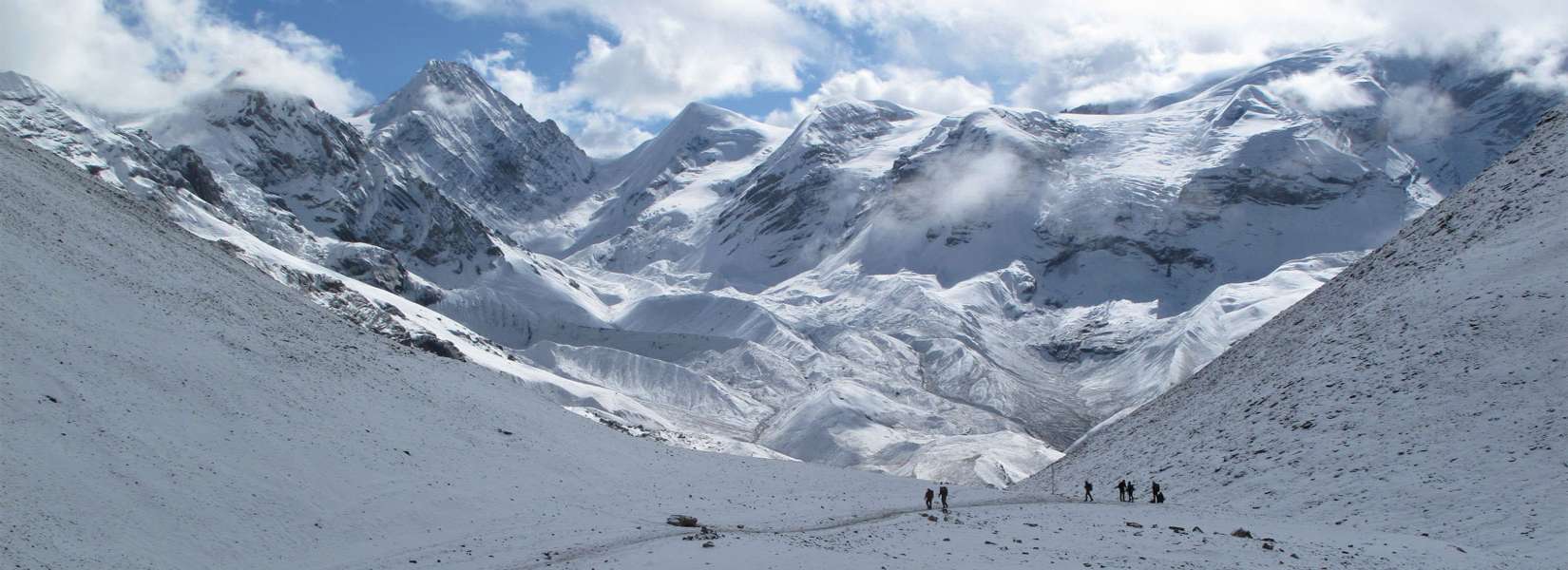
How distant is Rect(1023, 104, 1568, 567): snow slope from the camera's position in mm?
46688

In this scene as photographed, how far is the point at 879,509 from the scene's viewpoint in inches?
2228

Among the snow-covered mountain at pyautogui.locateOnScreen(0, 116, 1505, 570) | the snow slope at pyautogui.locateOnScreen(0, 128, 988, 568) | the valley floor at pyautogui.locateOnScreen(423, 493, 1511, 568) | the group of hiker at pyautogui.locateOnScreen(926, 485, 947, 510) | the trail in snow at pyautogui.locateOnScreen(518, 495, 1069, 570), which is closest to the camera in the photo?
the valley floor at pyautogui.locateOnScreen(423, 493, 1511, 568)

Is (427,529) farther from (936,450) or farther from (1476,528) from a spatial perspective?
(936,450)

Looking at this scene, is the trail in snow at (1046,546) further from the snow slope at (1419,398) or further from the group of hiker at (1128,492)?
the group of hiker at (1128,492)

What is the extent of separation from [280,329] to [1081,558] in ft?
159

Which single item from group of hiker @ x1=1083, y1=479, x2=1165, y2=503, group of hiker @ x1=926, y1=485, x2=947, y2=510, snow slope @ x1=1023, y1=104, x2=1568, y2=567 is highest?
snow slope @ x1=1023, y1=104, x2=1568, y2=567

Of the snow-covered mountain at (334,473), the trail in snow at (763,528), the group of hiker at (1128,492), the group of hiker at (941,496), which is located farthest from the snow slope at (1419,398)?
the group of hiker at (941,496)

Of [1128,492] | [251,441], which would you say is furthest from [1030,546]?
[251,441]

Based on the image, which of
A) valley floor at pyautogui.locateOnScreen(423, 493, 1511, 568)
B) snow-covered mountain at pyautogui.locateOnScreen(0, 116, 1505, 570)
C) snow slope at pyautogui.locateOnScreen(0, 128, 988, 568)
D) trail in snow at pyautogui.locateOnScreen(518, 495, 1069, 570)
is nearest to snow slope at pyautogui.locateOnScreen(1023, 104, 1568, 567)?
valley floor at pyautogui.locateOnScreen(423, 493, 1511, 568)

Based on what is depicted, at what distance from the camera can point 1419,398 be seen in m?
55.0

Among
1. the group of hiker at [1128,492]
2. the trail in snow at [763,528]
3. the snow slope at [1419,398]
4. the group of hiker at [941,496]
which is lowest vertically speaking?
the trail in snow at [763,528]

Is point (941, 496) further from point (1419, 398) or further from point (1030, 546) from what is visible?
point (1419, 398)

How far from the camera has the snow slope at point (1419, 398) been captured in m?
46.7

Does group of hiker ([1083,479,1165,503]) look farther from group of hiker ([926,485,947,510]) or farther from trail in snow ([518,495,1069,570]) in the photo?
group of hiker ([926,485,947,510])
